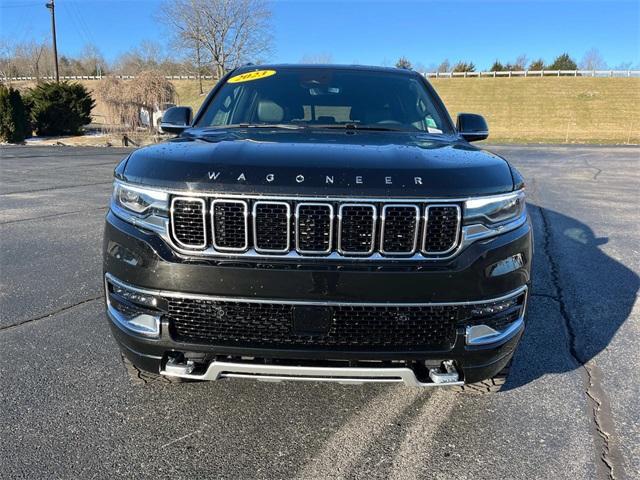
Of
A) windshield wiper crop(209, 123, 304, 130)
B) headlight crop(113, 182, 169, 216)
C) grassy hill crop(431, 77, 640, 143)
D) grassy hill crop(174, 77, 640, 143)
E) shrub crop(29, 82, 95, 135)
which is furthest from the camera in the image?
grassy hill crop(174, 77, 640, 143)

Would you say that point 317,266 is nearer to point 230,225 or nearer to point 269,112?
point 230,225

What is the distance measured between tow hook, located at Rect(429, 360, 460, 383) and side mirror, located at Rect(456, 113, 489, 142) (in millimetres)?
1860

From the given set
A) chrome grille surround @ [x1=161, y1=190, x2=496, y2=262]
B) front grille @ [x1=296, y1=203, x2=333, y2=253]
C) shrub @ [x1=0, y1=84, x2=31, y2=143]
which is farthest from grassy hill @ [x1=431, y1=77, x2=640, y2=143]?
front grille @ [x1=296, y1=203, x2=333, y2=253]

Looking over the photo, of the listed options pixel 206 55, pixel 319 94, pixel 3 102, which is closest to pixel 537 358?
pixel 319 94

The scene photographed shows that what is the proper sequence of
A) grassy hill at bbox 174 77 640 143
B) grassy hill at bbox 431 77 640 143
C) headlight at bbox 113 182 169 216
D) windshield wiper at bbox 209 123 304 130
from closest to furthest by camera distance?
1. headlight at bbox 113 182 169 216
2. windshield wiper at bbox 209 123 304 130
3. grassy hill at bbox 431 77 640 143
4. grassy hill at bbox 174 77 640 143

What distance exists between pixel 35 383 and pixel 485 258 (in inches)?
103

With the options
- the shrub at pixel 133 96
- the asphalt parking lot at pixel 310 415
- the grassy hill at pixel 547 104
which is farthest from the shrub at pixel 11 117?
the grassy hill at pixel 547 104

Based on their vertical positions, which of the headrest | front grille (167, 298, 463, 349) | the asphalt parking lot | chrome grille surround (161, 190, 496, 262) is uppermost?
the headrest

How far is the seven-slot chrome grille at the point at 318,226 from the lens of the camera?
2.20 m

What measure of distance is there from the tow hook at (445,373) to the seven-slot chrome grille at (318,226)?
0.54 m

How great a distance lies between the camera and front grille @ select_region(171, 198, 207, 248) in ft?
7.38

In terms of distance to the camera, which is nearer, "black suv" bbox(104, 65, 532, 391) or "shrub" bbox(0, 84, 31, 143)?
"black suv" bbox(104, 65, 532, 391)

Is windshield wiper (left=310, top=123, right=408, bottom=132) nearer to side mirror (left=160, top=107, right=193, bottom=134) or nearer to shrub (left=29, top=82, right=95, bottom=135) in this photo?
side mirror (left=160, top=107, right=193, bottom=134)

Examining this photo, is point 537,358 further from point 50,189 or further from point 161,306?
point 50,189
